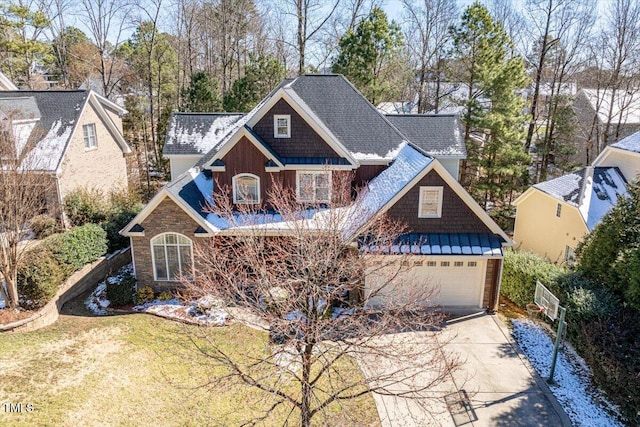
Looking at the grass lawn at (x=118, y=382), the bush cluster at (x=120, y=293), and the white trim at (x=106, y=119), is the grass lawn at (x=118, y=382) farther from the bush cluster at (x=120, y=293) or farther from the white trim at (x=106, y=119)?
the white trim at (x=106, y=119)

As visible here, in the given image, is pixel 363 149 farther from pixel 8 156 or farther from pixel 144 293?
pixel 8 156

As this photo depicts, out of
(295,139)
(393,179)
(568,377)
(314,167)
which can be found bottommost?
(568,377)

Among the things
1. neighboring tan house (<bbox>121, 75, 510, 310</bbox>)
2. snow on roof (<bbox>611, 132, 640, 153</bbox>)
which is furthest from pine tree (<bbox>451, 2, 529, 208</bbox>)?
neighboring tan house (<bbox>121, 75, 510, 310</bbox>)

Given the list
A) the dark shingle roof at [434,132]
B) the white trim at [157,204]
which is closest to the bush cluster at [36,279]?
the white trim at [157,204]

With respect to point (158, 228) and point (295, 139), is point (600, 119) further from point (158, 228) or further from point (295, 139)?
point (158, 228)

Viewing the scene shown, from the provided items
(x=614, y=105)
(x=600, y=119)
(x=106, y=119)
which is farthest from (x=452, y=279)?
(x=614, y=105)

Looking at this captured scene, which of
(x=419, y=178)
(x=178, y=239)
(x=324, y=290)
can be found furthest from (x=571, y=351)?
(x=178, y=239)

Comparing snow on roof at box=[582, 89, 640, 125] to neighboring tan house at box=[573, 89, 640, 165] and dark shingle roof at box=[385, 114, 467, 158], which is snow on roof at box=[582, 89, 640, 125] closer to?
neighboring tan house at box=[573, 89, 640, 165]
